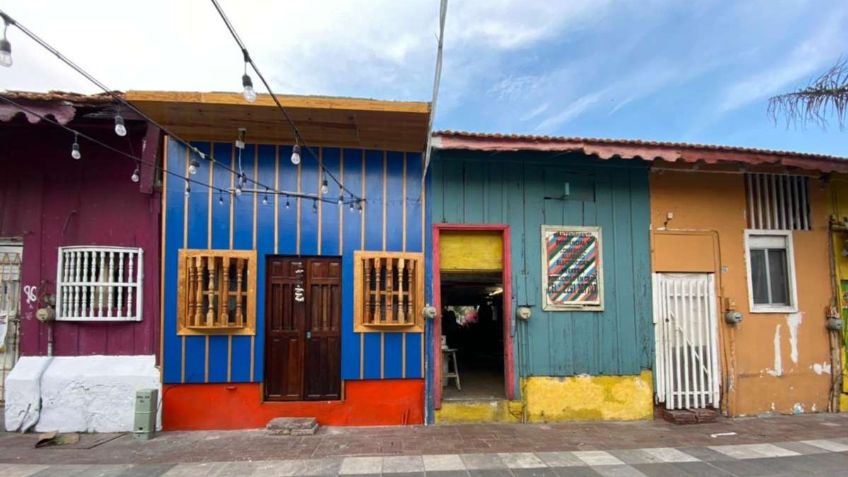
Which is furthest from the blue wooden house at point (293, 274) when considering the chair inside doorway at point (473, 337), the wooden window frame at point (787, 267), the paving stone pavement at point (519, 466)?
the wooden window frame at point (787, 267)

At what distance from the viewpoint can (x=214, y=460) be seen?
5.09m

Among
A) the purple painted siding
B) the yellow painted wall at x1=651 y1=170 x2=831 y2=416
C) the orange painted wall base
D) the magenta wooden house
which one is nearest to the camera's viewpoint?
the magenta wooden house

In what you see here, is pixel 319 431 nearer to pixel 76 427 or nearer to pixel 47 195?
pixel 76 427

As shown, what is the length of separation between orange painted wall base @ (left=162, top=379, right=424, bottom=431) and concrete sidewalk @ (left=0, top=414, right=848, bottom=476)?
189mm

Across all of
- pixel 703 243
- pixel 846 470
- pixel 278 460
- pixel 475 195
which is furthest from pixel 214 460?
pixel 703 243

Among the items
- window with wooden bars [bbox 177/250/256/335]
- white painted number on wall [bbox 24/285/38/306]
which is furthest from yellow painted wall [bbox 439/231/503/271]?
white painted number on wall [bbox 24/285/38/306]

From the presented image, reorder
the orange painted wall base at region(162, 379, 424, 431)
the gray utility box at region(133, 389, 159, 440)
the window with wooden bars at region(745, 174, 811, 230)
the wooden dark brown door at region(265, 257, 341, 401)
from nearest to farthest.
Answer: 1. the gray utility box at region(133, 389, 159, 440)
2. the orange painted wall base at region(162, 379, 424, 431)
3. the wooden dark brown door at region(265, 257, 341, 401)
4. the window with wooden bars at region(745, 174, 811, 230)

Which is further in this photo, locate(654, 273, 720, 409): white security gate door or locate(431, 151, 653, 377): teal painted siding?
locate(654, 273, 720, 409): white security gate door

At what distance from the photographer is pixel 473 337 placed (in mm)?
12609

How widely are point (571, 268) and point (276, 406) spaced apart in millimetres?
4720

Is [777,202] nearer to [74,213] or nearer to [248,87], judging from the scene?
[248,87]

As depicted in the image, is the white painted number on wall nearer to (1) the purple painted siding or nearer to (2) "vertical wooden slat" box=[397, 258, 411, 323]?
(1) the purple painted siding

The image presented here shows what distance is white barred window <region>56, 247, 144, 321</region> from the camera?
20.6ft

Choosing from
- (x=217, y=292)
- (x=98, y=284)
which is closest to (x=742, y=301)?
(x=217, y=292)
